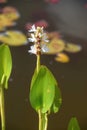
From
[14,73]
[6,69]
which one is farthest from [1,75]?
[14,73]

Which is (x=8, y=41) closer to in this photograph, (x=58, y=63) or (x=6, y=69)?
(x=58, y=63)

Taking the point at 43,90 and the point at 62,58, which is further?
the point at 62,58

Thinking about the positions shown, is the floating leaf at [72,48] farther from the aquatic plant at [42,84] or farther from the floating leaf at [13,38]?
the aquatic plant at [42,84]

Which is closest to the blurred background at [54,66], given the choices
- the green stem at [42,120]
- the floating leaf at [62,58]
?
the floating leaf at [62,58]

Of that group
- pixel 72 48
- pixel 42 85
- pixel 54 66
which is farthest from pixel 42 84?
pixel 72 48

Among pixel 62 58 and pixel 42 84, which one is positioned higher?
pixel 42 84

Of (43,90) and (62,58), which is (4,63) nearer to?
(43,90)
